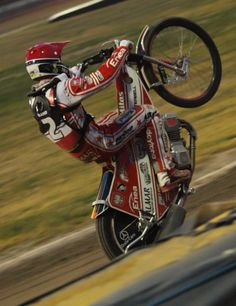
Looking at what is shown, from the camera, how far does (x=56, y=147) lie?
38.6 ft

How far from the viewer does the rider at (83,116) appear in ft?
19.5

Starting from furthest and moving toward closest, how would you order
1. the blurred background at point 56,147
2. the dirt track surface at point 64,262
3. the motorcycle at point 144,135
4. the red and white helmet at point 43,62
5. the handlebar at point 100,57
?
the blurred background at point 56,147 < the dirt track surface at point 64,262 < the handlebar at point 100,57 < the motorcycle at point 144,135 < the red and white helmet at point 43,62

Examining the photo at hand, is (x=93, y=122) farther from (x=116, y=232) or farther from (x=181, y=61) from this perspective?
(x=181, y=61)

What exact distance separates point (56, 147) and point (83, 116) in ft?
18.3

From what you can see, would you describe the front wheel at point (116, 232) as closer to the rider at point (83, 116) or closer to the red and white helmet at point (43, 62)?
the rider at point (83, 116)

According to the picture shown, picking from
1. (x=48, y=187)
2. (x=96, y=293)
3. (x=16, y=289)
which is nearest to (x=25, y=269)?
(x=16, y=289)

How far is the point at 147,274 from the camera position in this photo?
8.98 ft

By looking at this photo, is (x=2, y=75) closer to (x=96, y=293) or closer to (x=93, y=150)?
(x=93, y=150)

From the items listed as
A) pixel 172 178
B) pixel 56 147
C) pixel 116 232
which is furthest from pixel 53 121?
pixel 56 147

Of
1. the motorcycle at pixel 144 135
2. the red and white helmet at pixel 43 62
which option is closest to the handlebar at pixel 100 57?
the motorcycle at pixel 144 135

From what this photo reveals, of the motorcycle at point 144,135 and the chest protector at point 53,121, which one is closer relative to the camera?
the chest protector at point 53,121

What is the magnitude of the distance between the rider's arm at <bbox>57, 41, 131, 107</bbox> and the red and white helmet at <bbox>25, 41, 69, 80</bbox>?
145 millimetres

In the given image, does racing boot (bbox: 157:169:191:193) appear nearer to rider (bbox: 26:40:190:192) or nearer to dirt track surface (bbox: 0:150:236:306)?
rider (bbox: 26:40:190:192)

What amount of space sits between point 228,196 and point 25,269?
6.53 feet
